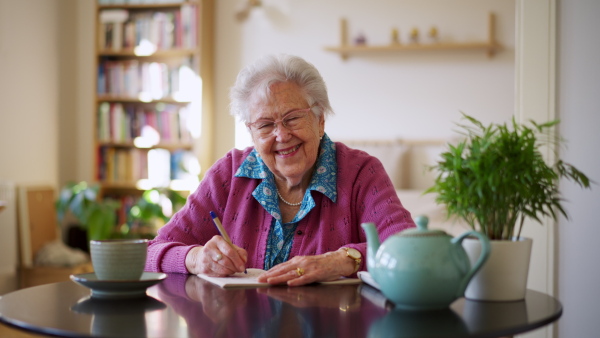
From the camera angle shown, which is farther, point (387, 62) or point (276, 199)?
point (387, 62)

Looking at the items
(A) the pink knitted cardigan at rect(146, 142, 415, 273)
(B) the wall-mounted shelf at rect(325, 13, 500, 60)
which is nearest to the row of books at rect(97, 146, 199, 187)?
(B) the wall-mounted shelf at rect(325, 13, 500, 60)

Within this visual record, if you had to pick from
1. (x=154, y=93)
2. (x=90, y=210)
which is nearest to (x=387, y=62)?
(x=154, y=93)

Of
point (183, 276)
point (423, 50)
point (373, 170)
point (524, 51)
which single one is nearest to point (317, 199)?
point (373, 170)

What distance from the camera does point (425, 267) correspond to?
3.70ft

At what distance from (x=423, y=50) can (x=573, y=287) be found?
10.8ft

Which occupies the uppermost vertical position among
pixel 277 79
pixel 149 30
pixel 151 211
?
pixel 149 30

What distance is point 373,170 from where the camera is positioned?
6.39 feet

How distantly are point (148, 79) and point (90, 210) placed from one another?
113cm

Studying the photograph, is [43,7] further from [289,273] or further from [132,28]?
[289,273]

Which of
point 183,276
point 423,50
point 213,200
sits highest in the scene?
point 423,50

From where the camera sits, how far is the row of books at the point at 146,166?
17.7 ft

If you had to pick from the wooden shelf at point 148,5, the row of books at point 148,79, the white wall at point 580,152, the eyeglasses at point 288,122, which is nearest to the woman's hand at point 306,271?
the eyeglasses at point 288,122

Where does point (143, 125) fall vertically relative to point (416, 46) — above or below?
below

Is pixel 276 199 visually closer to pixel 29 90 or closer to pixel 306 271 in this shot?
pixel 306 271
